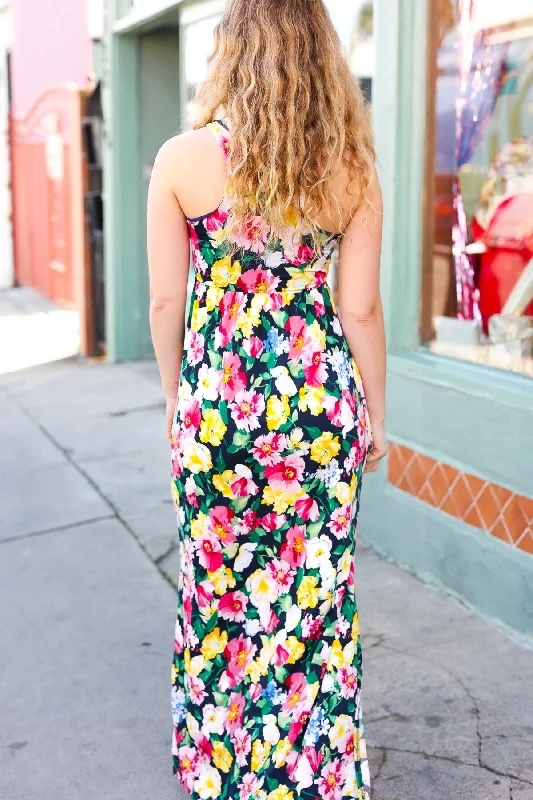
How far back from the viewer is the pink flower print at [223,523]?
2.24m

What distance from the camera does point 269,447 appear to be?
7.14 ft

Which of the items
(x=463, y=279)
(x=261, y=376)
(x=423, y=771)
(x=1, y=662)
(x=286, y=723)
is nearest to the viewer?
(x=261, y=376)

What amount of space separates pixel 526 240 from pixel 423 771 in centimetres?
198

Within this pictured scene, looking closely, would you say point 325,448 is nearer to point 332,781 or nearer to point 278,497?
point 278,497

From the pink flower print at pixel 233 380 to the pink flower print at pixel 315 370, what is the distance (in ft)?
0.47

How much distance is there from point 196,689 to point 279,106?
140cm

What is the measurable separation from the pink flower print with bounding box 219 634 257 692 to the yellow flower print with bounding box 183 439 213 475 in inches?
17.3

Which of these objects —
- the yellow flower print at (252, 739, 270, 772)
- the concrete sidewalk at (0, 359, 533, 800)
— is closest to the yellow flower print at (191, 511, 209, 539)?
the yellow flower print at (252, 739, 270, 772)

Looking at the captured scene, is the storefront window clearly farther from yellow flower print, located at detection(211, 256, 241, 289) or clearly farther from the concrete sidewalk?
yellow flower print, located at detection(211, 256, 241, 289)

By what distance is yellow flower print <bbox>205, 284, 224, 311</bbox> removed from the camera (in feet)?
7.25

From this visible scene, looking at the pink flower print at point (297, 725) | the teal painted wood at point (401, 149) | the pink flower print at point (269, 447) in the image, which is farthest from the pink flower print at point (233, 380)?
the teal painted wood at point (401, 149)

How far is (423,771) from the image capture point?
268cm

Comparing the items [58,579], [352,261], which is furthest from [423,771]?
[58,579]

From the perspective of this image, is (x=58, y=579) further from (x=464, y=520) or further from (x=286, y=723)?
(x=286, y=723)
